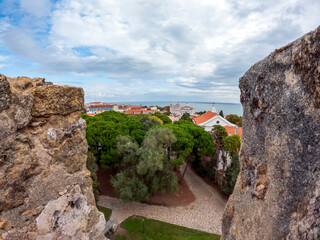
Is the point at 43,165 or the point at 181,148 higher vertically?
the point at 43,165

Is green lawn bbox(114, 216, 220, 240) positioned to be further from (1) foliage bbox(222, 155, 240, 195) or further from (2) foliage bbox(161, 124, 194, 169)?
(2) foliage bbox(161, 124, 194, 169)

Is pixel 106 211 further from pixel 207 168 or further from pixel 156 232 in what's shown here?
pixel 207 168

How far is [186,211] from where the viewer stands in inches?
527

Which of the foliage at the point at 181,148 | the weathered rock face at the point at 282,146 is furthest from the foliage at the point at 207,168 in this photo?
the weathered rock face at the point at 282,146

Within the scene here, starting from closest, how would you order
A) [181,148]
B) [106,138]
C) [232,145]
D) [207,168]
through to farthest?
[106,138]
[181,148]
[232,145]
[207,168]

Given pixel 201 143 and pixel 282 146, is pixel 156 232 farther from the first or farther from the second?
pixel 282 146

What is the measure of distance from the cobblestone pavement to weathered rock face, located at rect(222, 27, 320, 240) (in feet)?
27.5

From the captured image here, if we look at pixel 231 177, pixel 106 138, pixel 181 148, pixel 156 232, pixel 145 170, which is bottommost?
pixel 156 232

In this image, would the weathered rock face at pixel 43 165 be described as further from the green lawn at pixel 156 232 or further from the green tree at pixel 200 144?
the green tree at pixel 200 144

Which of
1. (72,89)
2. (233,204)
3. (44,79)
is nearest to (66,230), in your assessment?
(72,89)

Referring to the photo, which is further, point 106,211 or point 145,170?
point 106,211

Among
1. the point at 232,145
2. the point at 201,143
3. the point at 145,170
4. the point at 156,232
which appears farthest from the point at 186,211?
the point at 232,145

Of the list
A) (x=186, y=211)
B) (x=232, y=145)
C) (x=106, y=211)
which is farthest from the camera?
(x=232, y=145)

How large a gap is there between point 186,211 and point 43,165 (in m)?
12.1
